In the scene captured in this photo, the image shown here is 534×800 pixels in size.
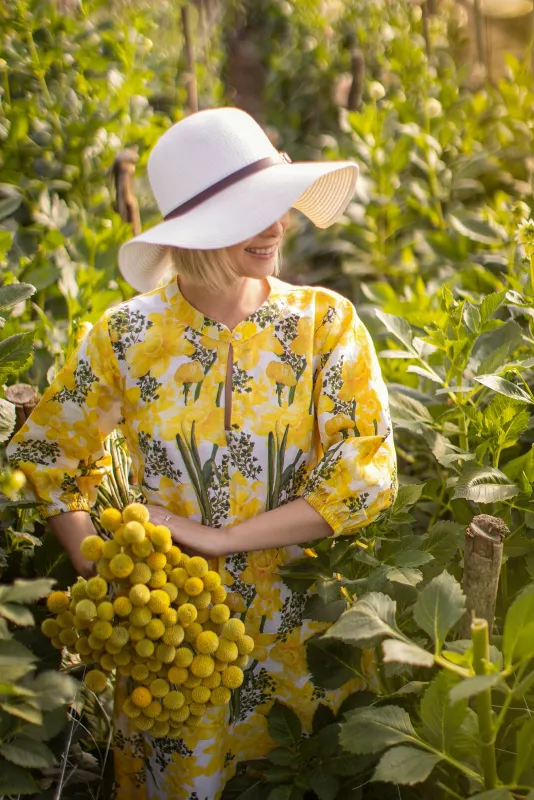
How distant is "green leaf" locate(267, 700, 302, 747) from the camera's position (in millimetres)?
1284

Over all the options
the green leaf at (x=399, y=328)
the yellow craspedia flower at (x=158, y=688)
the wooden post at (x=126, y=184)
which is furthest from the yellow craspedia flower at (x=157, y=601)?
the wooden post at (x=126, y=184)

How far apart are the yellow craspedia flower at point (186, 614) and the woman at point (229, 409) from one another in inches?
5.9

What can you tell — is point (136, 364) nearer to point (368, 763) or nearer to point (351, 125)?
point (368, 763)

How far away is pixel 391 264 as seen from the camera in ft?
10.0

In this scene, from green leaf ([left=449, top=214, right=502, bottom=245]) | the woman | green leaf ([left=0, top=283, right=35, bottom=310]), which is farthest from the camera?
green leaf ([left=449, top=214, right=502, bottom=245])

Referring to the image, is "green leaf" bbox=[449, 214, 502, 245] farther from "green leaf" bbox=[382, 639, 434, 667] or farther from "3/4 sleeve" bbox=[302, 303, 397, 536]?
"green leaf" bbox=[382, 639, 434, 667]

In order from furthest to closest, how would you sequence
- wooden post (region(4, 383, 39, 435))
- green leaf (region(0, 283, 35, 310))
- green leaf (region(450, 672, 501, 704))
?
wooden post (region(4, 383, 39, 435)), green leaf (region(0, 283, 35, 310)), green leaf (region(450, 672, 501, 704))

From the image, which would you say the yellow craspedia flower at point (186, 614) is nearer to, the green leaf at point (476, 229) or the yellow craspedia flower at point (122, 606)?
the yellow craspedia flower at point (122, 606)

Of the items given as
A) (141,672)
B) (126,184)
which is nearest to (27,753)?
(141,672)

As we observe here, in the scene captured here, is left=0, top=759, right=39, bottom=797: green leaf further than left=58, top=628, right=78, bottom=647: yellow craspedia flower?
No

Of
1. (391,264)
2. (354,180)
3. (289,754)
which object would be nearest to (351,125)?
(391,264)

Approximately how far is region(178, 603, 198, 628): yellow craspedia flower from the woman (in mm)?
149

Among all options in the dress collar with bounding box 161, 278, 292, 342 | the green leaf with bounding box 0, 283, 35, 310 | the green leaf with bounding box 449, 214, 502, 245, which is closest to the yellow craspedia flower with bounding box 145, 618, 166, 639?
the dress collar with bounding box 161, 278, 292, 342

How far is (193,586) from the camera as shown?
1.06 m
